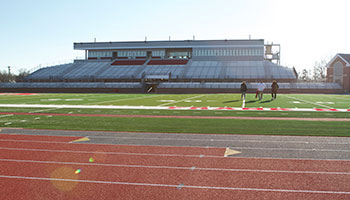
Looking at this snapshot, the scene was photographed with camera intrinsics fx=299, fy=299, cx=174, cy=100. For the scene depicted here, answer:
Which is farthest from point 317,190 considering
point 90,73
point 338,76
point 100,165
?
point 90,73

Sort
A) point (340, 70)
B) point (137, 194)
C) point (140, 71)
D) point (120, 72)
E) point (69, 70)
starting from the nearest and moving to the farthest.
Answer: point (137, 194)
point (340, 70)
point (140, 71)
point (120, 72)
point (69, 70)

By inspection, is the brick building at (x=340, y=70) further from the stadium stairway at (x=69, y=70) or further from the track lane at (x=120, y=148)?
the stadium stairway at (x=69, y=70)

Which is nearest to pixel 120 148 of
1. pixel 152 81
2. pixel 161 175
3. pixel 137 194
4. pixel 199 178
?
pixel 161 175

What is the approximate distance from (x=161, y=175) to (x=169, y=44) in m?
69.4

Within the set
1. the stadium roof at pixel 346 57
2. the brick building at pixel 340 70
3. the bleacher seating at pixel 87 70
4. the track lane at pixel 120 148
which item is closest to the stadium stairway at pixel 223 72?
the brick building at pixel 340 70

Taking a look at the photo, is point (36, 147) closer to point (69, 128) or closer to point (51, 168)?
point (51, 168)

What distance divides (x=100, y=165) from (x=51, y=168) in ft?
3.29

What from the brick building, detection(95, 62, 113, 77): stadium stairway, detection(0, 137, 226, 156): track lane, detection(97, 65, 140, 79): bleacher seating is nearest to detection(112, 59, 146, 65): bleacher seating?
detection(97, 65, 140, 79): bleacher seating

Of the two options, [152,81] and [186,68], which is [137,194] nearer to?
[152,81]

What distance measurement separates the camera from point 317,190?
16.4ft

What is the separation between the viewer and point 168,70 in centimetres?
6259

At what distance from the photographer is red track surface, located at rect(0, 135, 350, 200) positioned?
4.91m

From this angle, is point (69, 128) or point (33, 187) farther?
point (69, 128)

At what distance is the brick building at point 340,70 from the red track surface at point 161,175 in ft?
162
